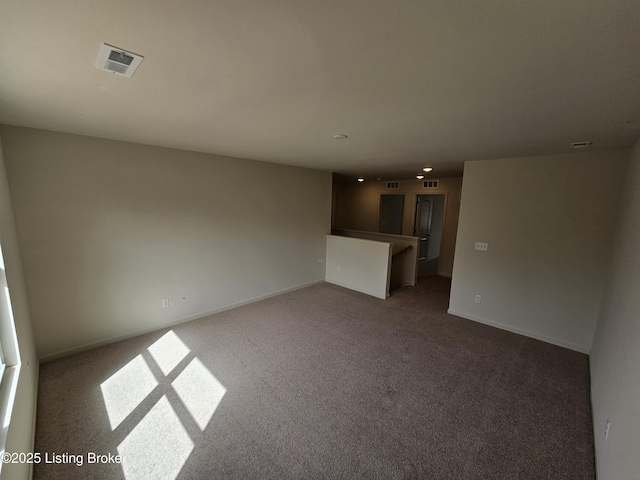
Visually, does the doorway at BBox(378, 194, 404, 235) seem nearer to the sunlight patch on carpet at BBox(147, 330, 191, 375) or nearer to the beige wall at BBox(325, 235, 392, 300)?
the beige wall at BBox(325, 235, 392, 300)

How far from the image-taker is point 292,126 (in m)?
2.24

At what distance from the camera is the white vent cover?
1.14 meters

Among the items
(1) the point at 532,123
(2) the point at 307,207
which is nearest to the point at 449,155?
(1) the point at 532,123

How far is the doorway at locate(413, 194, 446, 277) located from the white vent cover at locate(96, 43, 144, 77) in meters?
6.71

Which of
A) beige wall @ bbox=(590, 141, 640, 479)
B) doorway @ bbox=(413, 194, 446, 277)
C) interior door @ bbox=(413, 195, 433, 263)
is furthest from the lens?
doorway @ bbox=(413, 194, 446, 277)

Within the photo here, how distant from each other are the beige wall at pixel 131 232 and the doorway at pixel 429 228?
172 inches

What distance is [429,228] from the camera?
26.7ft

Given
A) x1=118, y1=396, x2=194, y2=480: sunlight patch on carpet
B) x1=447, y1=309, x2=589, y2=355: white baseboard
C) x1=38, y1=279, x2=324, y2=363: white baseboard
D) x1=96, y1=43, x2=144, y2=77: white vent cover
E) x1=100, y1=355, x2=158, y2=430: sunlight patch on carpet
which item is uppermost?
x1=96, y1=43, x2=144, y2=77: white vent cover

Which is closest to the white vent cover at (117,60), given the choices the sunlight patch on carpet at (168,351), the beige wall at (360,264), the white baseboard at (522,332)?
the sunlight patch on carpet at (168,351)

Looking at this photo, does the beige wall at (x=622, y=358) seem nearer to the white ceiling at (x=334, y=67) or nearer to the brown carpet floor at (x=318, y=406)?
the brown carpet floor at (x=318, y=406)

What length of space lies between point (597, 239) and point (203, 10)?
167 inches

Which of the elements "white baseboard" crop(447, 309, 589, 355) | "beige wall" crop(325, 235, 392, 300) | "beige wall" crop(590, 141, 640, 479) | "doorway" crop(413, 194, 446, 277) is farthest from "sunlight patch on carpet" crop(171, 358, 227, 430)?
"doorway" crop(413, 194, 446, 277)

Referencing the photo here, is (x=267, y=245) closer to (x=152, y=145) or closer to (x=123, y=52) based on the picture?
(x=152, y=145)

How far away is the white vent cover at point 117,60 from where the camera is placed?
3.74 ft
